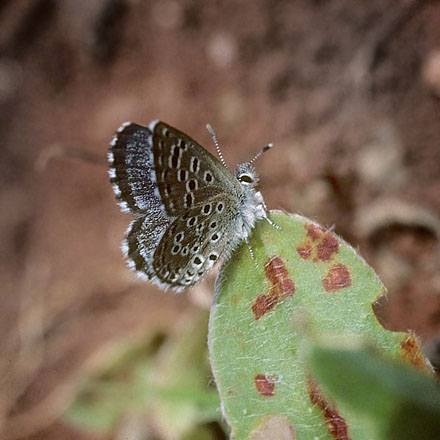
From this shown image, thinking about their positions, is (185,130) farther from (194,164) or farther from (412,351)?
(412,351)

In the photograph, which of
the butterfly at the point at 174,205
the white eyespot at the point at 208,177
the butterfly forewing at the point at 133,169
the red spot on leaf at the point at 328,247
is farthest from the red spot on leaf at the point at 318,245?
the butterfly forewing at the point at 133,169

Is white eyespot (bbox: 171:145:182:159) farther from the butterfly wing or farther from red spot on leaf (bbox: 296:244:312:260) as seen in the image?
red spot on leaf (bbox: 296:244:312:260)

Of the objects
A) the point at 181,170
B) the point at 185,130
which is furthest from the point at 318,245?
the point at 185,130

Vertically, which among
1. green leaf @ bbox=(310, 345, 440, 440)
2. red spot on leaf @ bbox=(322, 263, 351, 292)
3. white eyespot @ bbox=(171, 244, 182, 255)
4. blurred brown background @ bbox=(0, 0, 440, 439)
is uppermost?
blurred brown background @ bbox=(0, 0, 440, 439)

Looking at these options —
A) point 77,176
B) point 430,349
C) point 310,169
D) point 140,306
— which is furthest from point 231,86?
point 430,349

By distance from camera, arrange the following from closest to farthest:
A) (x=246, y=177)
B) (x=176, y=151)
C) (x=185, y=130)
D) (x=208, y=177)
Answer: (x=176, y=151), (x=208, y=177), (x=246, y=177), (x=185, y=130)

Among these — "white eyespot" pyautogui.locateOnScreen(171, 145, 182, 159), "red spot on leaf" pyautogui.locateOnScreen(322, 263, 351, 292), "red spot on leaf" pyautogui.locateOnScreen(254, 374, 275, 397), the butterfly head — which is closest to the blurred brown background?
the butterfly head

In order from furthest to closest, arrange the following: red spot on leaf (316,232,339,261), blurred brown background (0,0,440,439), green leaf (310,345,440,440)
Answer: blurred brown background (0,0,440,439), red spot on leaf (316,232,339,261), green leaf (310,345,440,440)
